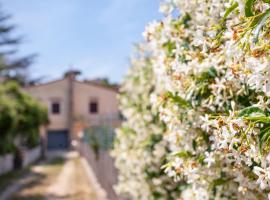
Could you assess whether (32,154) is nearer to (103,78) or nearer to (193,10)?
(193,10)

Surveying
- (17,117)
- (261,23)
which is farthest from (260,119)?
(17,117)

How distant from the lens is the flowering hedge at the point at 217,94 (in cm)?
197

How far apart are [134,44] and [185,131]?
3.62 metres

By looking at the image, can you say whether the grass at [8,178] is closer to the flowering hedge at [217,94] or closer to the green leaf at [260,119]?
the flowering hedge at [217,94]

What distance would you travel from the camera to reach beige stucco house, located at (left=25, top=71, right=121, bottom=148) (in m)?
43.8

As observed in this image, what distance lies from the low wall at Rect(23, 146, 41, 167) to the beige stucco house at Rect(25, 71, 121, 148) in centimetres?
1079

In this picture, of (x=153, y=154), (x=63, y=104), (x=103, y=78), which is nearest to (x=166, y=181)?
(x=153, y=154)

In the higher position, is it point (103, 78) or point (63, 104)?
A: point (103, 78)

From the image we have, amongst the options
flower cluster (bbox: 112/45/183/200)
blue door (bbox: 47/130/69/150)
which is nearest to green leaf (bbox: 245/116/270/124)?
flower cluster (bbox: 112/45/183/200)

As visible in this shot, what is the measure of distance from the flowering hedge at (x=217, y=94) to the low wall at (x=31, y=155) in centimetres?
Result: 2196

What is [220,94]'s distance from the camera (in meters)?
2.84

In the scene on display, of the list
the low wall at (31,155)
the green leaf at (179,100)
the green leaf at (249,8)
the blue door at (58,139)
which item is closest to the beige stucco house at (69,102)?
the blue door at (58,139)

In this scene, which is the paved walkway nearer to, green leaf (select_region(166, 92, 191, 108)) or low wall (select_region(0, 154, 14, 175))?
low wall (select_region(0, 154, 14, 175))

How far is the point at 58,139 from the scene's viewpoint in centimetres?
4409
